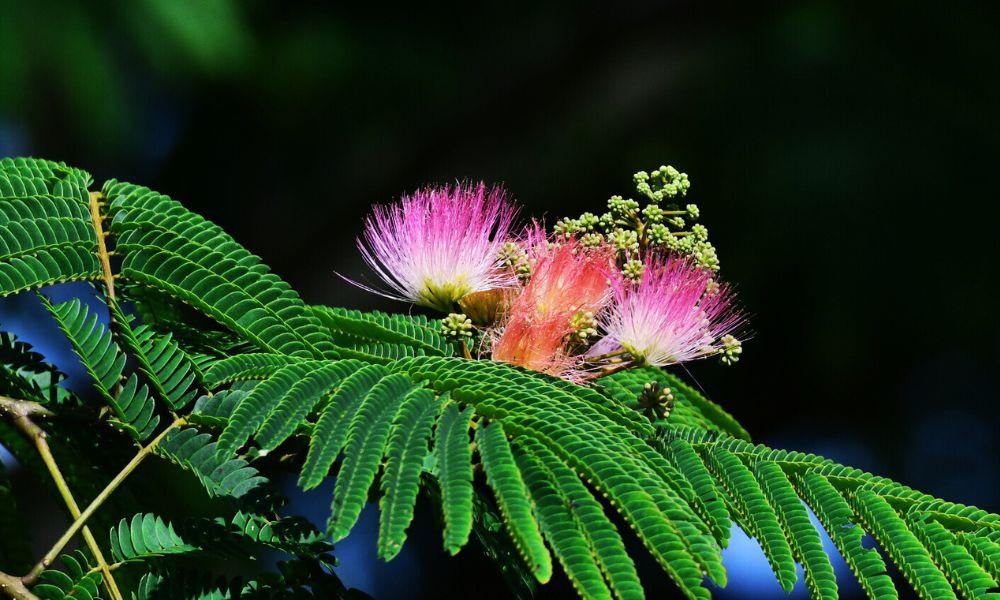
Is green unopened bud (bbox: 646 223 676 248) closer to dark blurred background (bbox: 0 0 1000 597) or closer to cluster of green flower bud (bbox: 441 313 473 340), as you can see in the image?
cluster of green flower bud (bbox: 441 313 473 340)

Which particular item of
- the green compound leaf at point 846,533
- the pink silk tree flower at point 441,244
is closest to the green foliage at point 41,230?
the pink silk tree flower at point 441,244

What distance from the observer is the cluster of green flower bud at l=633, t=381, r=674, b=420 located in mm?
1476

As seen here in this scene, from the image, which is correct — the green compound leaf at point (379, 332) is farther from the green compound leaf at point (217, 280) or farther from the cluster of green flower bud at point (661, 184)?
the cluster of green flower bud at point (661, 184)

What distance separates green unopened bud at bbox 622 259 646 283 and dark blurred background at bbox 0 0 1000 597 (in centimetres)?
406

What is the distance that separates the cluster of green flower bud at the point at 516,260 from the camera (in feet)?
5.04

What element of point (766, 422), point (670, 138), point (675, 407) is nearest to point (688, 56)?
point (670, 138)

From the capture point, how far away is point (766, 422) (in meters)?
6.43

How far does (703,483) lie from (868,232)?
528 centimetres

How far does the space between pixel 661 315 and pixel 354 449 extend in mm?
547

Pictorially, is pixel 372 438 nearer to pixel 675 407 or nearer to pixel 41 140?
pixel 675 407

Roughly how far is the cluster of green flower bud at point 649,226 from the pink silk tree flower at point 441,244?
0.10 metres

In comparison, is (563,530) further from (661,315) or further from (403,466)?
(661,315)

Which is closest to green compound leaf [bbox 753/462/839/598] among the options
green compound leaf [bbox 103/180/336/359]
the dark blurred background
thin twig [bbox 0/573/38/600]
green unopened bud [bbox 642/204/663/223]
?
green unopened bud [bbox 642/204/663/223]

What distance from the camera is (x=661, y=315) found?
153 centimetres
